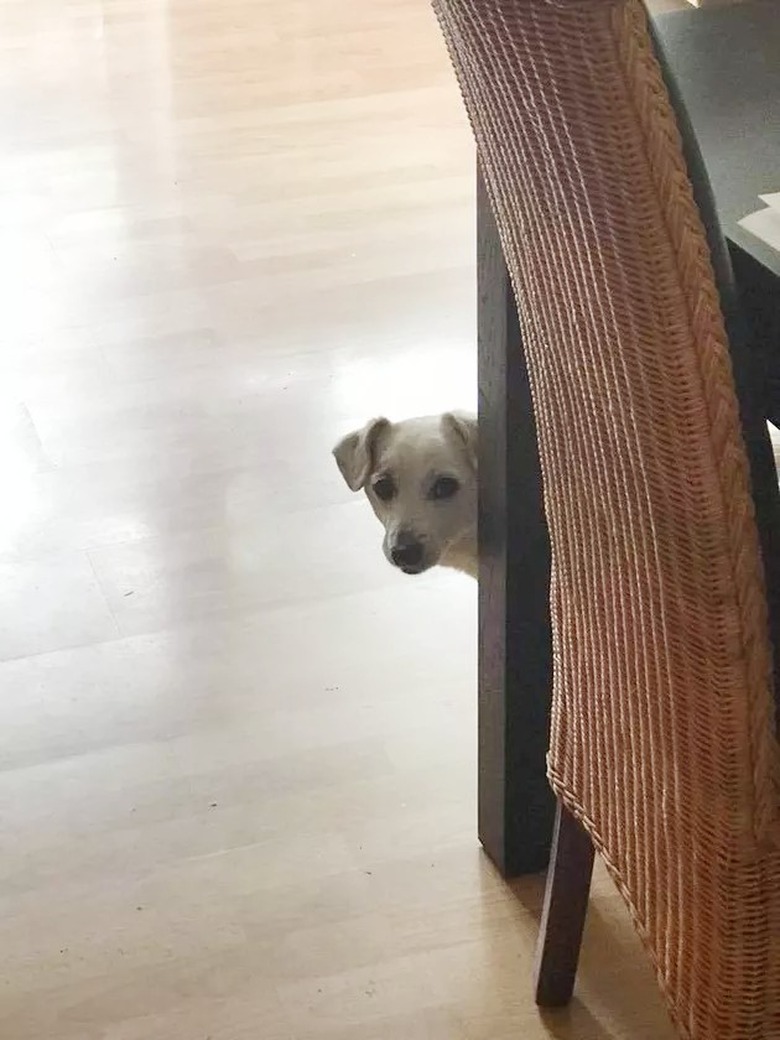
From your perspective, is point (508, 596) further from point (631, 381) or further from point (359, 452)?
point (631, 381)

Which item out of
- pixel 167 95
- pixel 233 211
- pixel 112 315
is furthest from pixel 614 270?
pixel 167 95

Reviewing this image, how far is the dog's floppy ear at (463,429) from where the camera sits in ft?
5.74

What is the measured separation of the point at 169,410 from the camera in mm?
2578

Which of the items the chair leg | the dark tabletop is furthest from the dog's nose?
the dark tabletop

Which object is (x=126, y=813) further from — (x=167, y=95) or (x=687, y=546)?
(x=167, y=95)

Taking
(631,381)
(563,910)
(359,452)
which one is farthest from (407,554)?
(631,381)

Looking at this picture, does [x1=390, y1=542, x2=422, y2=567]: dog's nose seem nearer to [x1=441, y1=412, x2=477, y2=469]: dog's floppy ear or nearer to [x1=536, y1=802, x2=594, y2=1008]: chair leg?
[x1=441, y1=412, x2=477, y2=469]: dog's floppy ear

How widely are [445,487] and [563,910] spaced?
0.51 metres

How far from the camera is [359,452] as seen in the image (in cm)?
185

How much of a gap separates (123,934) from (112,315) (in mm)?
1498

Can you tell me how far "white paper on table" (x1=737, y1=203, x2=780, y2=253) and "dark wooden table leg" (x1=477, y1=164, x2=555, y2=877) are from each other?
29cm

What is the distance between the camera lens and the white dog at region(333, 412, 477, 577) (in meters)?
1.77

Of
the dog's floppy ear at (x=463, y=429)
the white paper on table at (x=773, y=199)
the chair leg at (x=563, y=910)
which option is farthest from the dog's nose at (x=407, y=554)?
the white paper on table at (x=773, y=199)

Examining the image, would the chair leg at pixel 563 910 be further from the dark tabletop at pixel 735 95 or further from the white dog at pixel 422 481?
the dark tabletop at pixel 735 95
